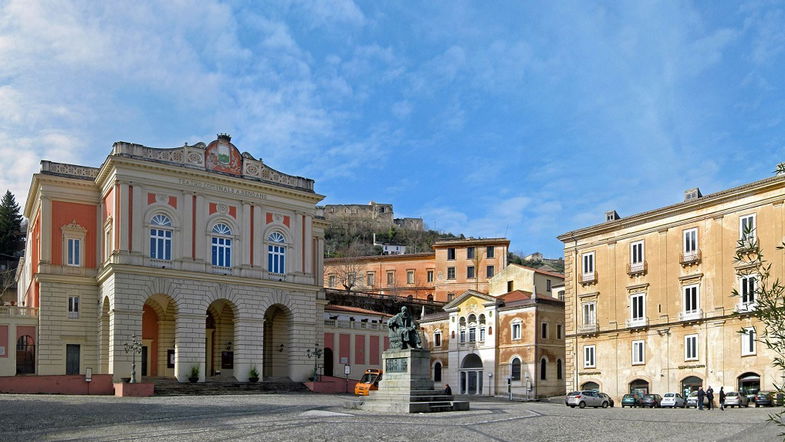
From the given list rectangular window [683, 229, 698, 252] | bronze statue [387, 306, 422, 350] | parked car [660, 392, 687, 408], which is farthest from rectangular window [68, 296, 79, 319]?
rectangular window [683, 229, 698, 252]

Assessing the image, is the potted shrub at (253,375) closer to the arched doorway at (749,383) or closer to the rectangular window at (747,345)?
the arched doorway at (749,383)

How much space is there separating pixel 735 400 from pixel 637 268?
402 inches

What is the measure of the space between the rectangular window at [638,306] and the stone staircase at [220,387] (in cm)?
2131

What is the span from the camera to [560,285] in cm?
6662

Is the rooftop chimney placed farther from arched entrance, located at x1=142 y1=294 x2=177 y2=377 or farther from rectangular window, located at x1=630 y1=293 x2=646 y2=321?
arched entrance, located at x1=142 y1=294 x2=177 y2=377

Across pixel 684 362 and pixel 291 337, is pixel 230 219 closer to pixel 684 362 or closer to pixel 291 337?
pixel 291 337

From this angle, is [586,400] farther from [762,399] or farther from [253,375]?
[253,375]

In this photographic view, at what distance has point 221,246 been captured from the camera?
173ft

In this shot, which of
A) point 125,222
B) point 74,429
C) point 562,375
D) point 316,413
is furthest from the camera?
point 562,375

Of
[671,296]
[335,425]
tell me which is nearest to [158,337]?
[335,425]

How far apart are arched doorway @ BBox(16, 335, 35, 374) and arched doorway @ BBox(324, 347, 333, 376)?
846 inches

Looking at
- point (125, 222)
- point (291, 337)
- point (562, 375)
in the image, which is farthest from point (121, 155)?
point (562, 375)

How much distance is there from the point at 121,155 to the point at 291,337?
16500 millimetres

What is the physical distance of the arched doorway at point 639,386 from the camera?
4662 centimetres
